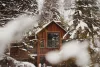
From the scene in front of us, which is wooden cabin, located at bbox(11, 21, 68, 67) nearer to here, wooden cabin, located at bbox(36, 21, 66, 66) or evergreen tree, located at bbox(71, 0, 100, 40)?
wooden cabin, located at bbox(36, 21, 66, 66)

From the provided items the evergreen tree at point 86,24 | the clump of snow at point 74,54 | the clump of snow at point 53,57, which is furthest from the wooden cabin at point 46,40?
the evergreen tree at point 86,24

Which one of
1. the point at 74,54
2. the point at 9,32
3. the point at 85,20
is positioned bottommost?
the point at 74,54

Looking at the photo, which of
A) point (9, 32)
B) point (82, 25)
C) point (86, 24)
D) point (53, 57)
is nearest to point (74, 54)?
point (53, 57)

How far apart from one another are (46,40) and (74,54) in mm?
4312

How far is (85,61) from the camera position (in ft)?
59.7

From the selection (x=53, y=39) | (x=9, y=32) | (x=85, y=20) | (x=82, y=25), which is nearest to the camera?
(x=9, y=32)

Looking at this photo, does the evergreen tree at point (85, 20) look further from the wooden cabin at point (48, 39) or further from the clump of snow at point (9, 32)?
the clump of snow at point (9, 32)

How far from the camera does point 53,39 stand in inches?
944

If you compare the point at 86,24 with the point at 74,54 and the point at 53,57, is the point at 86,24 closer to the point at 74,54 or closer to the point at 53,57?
the point at 74,54

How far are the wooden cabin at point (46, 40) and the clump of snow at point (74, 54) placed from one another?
654 mm

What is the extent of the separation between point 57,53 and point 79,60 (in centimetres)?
362

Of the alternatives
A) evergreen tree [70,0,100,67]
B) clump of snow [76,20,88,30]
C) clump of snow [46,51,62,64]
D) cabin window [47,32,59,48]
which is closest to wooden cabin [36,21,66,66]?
cabin window [47,32,59,48]

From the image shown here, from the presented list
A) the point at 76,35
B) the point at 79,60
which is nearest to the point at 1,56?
the point at 76,35

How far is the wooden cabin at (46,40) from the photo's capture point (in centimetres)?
2279
